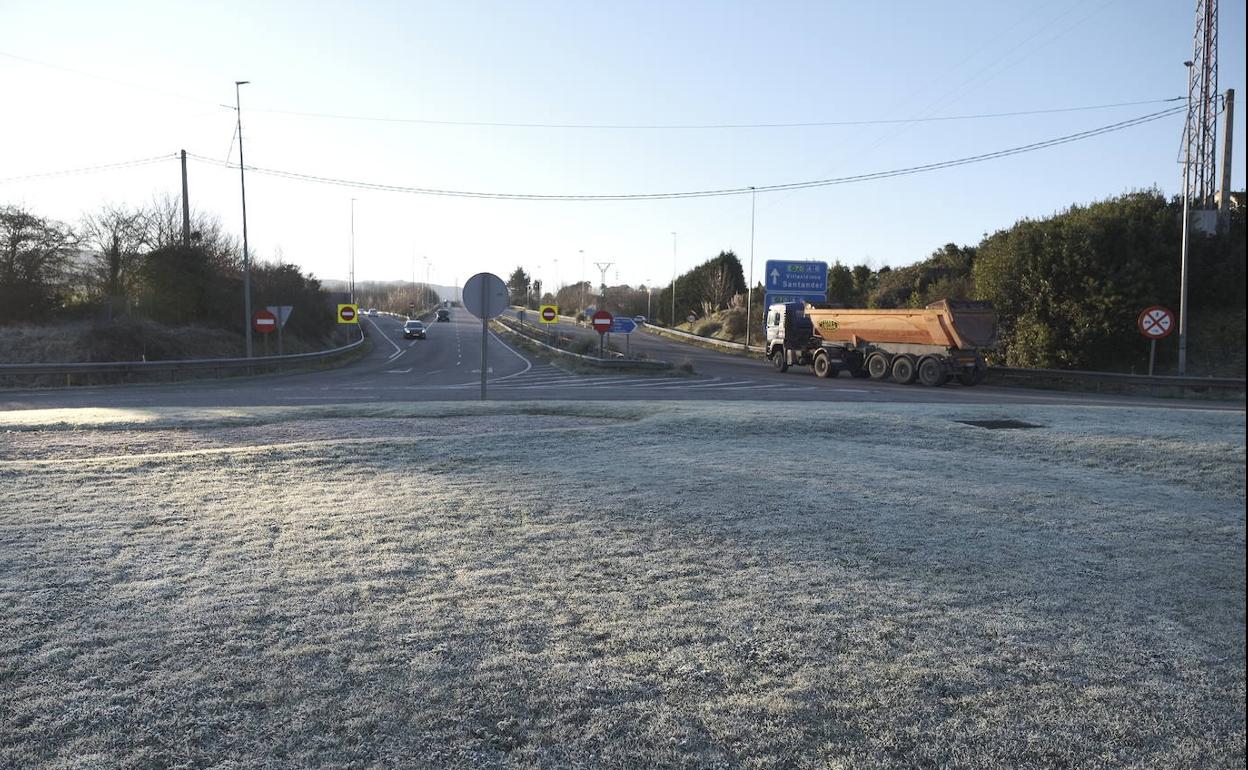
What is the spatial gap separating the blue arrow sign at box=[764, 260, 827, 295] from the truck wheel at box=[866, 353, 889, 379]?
14.0m

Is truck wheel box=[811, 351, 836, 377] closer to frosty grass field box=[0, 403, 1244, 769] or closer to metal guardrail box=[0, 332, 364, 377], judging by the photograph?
metal guardrail box=[0, 332, 364, 377]

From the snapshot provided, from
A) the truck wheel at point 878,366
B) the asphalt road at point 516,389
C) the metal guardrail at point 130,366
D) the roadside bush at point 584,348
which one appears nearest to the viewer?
the asphalt road at point 516,389

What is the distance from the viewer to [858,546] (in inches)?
241

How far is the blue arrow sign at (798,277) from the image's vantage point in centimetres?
4762

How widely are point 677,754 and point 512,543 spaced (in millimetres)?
2982

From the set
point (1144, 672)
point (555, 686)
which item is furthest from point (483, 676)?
point (1144, 672)

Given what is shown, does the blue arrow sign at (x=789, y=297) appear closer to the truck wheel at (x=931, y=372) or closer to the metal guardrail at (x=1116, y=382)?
the metal guardrail at (x=1116, y=382)

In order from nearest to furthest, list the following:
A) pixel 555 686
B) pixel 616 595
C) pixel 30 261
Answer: pixel 555 686
pixel 616 595
pixel 30 261

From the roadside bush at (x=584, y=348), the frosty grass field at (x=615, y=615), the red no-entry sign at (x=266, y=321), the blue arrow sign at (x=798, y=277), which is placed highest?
the blue arrow sign at (x=798, y=277)

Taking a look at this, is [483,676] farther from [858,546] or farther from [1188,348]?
[1188,348]

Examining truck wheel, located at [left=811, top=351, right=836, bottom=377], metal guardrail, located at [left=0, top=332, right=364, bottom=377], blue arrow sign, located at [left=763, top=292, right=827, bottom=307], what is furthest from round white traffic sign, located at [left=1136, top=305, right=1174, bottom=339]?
metal guardrail, located at [left=0, top=332, right=364, bottom=377]

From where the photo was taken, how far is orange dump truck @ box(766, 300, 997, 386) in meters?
30.3

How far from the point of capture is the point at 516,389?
2694 centimetres

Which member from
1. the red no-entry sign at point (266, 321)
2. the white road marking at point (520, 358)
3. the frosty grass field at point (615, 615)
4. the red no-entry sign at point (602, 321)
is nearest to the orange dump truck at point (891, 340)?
the red no-entry sign at point (602, 321)
